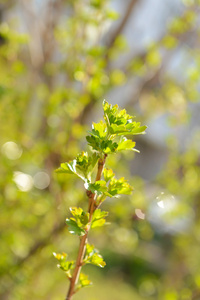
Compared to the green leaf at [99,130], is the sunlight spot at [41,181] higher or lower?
higher

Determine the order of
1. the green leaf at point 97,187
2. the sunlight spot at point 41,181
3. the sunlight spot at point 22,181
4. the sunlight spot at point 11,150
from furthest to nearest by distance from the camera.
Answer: the sunlight spot at point 41,181 < the sunlight spot at point 11,150 < the sunlight spot at point 22,181 < the green leaf at point 97,187

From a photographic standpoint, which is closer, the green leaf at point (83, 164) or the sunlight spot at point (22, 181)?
the green leaf at point (83, 164)

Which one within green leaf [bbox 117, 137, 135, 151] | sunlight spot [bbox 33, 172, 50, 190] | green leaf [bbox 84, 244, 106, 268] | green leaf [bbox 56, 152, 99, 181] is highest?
sunlight spot [bbox 33, 172, 50, 190]

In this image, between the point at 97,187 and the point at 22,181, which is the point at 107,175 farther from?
the point at 22,181

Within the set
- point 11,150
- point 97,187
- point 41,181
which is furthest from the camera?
point 41,181

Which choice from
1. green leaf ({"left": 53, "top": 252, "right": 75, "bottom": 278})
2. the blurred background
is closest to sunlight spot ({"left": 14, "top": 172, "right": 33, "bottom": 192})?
the blurred background

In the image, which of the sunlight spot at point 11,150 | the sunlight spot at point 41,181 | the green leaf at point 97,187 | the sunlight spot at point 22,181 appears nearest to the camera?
the green leaf at point 97,187

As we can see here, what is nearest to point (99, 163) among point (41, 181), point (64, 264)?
point (64, 264)

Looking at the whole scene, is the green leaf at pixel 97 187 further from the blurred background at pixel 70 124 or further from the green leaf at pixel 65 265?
the blurred background at pixel 70 124

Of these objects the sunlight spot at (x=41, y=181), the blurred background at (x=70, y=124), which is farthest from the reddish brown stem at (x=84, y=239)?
the sunlight spot at (x=41, y=181)

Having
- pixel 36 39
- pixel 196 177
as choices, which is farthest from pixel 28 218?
pixel 36 39

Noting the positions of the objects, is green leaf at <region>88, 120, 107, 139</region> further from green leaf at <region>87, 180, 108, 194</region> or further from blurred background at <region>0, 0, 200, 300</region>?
blurred background at <region>0, 0, 200, 300</region>
